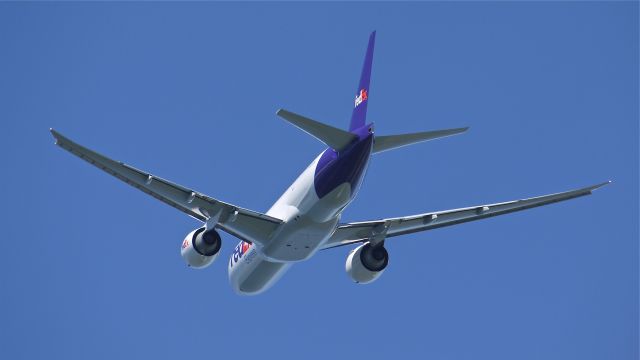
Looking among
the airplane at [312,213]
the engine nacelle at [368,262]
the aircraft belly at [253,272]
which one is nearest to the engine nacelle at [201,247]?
the airplane at [312,213]

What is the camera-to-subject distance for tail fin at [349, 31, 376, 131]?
117 feet

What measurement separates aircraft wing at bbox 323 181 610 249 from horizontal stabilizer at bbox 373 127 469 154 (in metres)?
6.04

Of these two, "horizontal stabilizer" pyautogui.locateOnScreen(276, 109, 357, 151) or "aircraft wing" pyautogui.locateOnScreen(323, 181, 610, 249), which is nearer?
"horizontal stabilizer" pyautogui.locateOnScreen(276, 109, 357, 151)

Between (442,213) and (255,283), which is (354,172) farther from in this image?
(255,283)

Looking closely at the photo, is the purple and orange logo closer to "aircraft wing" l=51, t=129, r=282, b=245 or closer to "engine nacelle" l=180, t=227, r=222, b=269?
"aircraft wing" l=51, t=129, r=282, b=245

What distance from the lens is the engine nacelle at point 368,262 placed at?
131 ft

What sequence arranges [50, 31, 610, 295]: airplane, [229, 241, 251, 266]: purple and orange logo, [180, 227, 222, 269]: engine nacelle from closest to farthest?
[50, 31, 610, 295]: airplane → [180, 227, 222, 269]: engine nacelle → [229, 241, 251, 266]: purple and orange logo

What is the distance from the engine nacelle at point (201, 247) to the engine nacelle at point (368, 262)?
227 inches

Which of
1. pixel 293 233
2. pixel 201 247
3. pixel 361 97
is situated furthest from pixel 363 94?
pixel 201 247

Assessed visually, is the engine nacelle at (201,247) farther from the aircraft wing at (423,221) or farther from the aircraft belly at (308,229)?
the aircraft wing at (423,221)

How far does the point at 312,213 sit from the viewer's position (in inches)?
1412

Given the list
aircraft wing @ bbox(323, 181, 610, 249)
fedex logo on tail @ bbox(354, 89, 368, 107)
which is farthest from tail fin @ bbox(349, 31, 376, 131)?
aircraft wing @ bbox(323, 181, 610, 249)

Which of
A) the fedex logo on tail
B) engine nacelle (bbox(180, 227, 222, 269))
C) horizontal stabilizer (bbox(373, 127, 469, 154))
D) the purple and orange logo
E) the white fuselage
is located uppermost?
the fedex logo on tail

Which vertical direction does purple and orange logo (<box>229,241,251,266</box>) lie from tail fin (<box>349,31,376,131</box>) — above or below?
below
